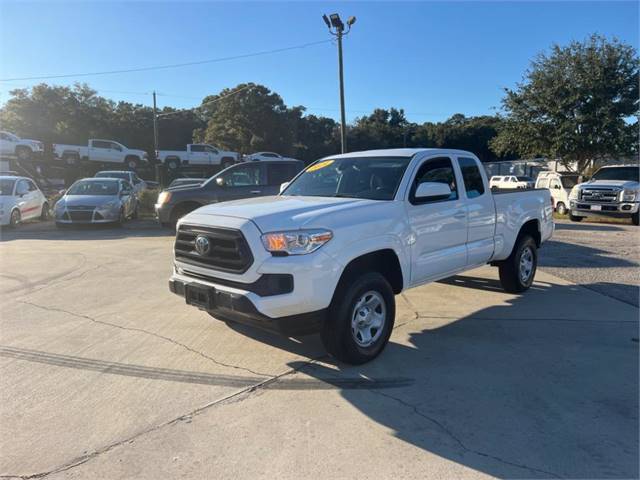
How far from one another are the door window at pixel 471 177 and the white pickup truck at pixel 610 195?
13.1 m

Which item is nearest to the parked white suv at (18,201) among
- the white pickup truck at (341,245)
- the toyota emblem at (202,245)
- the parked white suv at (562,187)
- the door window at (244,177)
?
the door window at (244,177)

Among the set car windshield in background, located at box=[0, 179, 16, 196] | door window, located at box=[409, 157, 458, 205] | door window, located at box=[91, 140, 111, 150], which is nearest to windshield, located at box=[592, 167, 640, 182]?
door window, located at box=[409, 157, 458, 205]

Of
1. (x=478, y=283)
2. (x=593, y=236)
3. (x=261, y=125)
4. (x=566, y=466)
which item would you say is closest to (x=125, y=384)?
(x=566, y=466)

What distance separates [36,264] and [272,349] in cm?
659

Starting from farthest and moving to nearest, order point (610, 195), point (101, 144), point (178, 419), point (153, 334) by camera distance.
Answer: point (101, 144) → point (610, 195) → point (153, 334) → point (178, 419)

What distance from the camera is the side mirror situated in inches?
186

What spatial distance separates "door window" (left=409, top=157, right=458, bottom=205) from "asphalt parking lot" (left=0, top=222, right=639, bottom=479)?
5.09 ft

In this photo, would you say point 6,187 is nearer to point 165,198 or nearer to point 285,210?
point 165,198

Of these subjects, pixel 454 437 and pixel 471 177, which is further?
pixel 471 177

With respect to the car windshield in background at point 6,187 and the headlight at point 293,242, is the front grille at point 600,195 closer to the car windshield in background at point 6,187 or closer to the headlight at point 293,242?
the headlight at point 293,242

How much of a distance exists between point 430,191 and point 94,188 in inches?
540

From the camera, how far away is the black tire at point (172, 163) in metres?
32.8

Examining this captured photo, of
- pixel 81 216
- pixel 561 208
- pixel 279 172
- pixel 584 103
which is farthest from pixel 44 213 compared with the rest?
pixel 584 103

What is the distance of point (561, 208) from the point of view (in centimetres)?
2005
